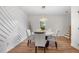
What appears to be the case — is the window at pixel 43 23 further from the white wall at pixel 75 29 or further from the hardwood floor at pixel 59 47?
the white wall at pixel 75 29

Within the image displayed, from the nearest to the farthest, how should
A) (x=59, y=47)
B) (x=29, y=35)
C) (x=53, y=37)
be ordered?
(x=29, y=35), (x=59, y=47), (x=53, y=37)

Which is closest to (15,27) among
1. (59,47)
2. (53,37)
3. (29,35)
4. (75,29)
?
(29,35)

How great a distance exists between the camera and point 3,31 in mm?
2766

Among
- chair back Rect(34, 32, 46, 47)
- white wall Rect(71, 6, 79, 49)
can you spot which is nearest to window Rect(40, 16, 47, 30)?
chair back Rect(34, 32, 46, 47)

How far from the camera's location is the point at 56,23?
10.9 feet

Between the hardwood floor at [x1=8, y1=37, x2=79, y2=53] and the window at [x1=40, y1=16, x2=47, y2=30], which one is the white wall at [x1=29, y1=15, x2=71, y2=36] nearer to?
the window at [x1=40, y1=16, x2=47, y2=30]

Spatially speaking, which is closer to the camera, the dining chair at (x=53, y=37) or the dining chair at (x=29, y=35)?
the dining chair at (x=29, y=35)

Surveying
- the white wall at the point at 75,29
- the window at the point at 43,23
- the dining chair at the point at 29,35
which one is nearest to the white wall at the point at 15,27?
the dining chair at the point at 29,35

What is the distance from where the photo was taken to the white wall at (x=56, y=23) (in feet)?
10.2

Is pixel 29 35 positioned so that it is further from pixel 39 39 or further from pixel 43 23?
pixel 43 23
